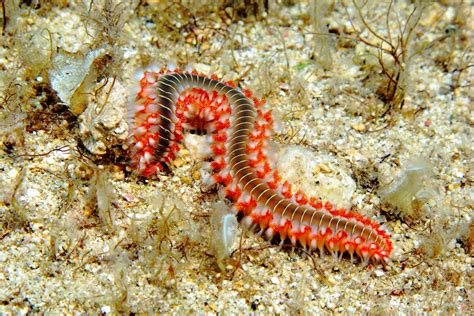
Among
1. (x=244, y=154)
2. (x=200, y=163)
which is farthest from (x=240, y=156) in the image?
(x=200, y=163)

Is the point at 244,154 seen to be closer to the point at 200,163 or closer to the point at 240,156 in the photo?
the point at 240,156

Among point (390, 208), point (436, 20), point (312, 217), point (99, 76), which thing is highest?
point (436, 20)

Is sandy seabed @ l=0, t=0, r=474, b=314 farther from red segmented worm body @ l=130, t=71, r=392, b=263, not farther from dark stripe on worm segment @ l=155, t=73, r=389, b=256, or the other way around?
dark stripe on worm segment @ l=155, t=73, r=389, b=256

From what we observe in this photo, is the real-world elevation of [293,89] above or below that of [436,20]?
below

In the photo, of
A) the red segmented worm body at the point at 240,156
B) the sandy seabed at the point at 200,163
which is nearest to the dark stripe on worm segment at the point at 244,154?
the red segmented worm body at the point at 240,156

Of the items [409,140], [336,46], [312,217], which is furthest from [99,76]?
[409,140]

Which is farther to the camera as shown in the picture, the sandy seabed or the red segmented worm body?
the red segmented worm body

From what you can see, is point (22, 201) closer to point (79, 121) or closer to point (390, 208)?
point (79, 121)

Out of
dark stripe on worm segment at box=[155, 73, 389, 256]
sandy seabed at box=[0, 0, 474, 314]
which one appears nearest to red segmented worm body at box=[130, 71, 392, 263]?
dark stripe on worm segment at box=[155, 73, 389, 256]
